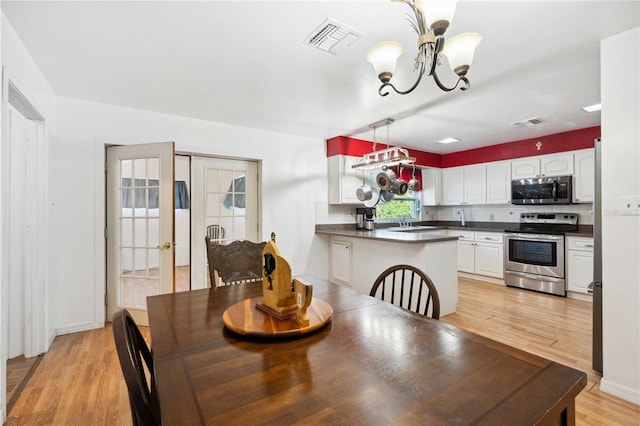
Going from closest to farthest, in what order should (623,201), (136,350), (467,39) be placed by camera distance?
(136,350), (467,39), (623,201)

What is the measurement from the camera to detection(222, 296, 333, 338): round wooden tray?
1117 millimetres

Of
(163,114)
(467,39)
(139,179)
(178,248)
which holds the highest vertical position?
(163,114)

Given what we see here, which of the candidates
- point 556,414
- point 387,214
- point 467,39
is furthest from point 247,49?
point 387,214

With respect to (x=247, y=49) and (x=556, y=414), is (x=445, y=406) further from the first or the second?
(x=247, y=49)

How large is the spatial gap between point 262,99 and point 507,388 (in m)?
2.92

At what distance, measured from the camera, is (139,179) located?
10.5 ft

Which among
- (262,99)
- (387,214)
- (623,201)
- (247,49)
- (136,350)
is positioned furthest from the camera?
(387,214)

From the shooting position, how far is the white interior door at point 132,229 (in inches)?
124

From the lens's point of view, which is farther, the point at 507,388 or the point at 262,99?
the point at 262,99

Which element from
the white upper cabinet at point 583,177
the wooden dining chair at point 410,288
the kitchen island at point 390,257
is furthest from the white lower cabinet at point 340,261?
the white upper cabinet at point 583,177

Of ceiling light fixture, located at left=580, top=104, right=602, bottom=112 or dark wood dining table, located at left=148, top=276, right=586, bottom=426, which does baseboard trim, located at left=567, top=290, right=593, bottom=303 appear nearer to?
ceiling light fixture, located at left=580, top=104, right=602, bottom=112

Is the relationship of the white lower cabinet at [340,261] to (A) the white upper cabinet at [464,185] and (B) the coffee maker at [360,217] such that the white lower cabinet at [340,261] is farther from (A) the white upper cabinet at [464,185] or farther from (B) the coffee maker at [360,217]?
(A) the white upper cabinet at [464,185]

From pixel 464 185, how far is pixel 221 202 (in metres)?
4.28

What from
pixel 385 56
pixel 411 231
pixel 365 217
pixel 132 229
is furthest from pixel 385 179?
pixel 132 229
